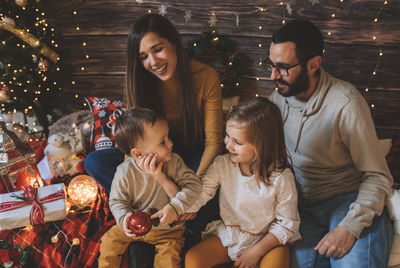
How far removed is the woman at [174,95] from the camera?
1.52 m

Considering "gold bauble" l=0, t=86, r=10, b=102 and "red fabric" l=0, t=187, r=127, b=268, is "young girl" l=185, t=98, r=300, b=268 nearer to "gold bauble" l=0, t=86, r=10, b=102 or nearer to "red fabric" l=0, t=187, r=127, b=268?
"red fabric" l=0, t=187, r=127, b=268

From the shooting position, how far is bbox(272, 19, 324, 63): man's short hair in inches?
54.8

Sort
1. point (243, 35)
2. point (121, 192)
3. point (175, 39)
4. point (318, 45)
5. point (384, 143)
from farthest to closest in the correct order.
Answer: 1. point (243, 35)
2. point (384, 143)
3. point (175, 39)
4. point (318, 45)
5. point (121, 192)

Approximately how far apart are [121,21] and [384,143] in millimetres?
2370

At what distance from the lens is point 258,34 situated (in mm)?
2404

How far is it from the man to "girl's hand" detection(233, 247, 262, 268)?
0.20m

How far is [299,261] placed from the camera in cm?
135

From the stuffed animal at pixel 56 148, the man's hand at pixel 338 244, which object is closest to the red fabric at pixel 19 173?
the stuffed animal at pixel 56 148

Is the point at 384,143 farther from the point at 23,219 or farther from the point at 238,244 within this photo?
the point at 23,219

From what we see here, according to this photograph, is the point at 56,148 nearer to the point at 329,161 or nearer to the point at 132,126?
the point at 132,126

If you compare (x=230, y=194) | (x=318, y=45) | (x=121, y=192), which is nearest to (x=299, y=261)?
(x=230, y=194)

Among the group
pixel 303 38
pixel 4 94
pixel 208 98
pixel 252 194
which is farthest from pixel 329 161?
pixel 4 94

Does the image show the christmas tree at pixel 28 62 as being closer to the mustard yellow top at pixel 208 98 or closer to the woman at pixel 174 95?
the woman at pixel 174 95

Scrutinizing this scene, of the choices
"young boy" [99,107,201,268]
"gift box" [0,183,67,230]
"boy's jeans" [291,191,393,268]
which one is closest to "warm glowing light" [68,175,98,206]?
"gift box" [0,183,67,230]
